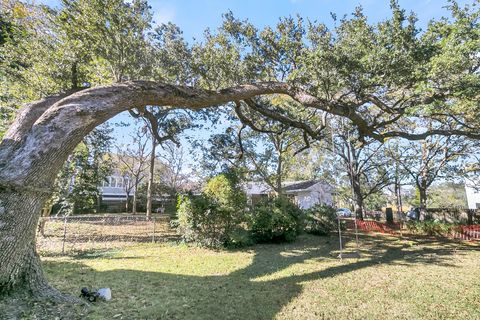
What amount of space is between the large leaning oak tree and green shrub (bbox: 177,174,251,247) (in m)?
3.08

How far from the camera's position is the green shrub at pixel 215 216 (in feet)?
30.1

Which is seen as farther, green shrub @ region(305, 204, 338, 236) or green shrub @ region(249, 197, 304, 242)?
green shrub @ region(305, 204, 338, 236)

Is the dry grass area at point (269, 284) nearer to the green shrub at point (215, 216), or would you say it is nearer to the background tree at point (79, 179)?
the green shrub at point (215, 216)

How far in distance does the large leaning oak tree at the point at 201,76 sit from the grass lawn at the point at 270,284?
1412 millimetres

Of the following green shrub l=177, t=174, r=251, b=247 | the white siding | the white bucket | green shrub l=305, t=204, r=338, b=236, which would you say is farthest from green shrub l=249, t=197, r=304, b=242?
the white siding

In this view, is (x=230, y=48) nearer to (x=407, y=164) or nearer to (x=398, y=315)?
(x=398, y=315)

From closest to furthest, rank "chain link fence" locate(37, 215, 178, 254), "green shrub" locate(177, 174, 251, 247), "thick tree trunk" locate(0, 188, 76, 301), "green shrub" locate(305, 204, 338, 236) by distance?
"thick tree trunk" locate(0, 188, 76, 301)
"chain link fence" locate(37, 215, 178, 254)
"green shrub" locate(177, 174, 251, 247)
"green shrub" locate(305, 204, 338, 236)

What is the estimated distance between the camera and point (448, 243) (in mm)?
10203

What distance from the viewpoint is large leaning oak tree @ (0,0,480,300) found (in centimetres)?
308

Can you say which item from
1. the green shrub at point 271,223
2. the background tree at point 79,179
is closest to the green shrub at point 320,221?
the green shrub at point 271,223

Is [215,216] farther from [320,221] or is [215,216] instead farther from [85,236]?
[85,236]

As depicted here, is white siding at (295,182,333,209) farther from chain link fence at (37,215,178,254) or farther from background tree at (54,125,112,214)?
background tree at (54,125,112,214)

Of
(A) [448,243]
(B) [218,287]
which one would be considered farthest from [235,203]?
(A) [448,243]

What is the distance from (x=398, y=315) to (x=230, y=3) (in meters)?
8.71
